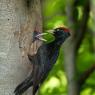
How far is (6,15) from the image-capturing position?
7.75ft

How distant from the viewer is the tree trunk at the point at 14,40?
2.32m

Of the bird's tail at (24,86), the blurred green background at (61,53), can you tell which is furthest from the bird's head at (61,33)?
the blurred green background at (61,53)

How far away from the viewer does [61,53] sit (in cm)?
398

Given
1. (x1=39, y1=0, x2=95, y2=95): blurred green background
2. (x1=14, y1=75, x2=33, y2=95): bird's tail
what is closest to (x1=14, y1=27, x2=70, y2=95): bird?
(x1=14, y1=75, x2=33, y2=95): bird's tail

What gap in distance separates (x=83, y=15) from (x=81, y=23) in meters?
0.11

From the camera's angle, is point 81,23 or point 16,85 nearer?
point 16,85

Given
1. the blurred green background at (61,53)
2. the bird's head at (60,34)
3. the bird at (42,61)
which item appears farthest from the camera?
the blurred green background at (61,53)

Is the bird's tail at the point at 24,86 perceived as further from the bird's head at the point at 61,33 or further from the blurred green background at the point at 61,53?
the blurred green background at the point at 61,53

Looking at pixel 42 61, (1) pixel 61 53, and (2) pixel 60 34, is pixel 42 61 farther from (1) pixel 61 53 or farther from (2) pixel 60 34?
(1) pixel 61 53

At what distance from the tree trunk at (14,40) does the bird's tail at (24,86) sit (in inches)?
1.6

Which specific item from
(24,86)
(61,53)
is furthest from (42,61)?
(61,53)

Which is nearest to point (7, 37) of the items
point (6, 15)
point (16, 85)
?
point (6, 15)

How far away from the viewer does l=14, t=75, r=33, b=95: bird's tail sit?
7.32 ft

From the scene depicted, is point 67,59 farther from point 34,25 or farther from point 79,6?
point 34,25
